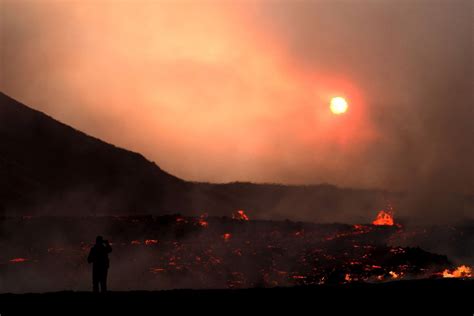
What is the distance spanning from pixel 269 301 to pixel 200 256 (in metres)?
64.2

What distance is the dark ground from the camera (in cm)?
2153

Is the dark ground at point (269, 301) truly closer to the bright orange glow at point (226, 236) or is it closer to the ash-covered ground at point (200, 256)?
the ash-covered ground at point (200, 256)

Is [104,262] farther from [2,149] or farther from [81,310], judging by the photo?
[2,149]

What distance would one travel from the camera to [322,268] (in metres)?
86.0

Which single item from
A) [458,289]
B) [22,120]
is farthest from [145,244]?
[22,120]

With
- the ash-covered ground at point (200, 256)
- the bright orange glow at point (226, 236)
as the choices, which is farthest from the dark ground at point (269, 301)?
the bright orange glow at point (226, 236)

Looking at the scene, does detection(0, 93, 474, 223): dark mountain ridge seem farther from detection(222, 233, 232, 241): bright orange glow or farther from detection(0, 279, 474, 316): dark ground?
detection(0, 279, 474, 316): dark ground

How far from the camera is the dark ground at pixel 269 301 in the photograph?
21.5 meters

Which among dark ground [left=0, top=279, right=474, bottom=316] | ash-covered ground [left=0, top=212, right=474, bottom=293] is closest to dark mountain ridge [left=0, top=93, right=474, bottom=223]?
ash-covered ground [left=0, top=212, right=474, bottom=293]

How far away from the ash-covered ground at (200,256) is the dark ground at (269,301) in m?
33.6

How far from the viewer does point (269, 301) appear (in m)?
23.4

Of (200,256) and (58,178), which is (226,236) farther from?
(58,178)

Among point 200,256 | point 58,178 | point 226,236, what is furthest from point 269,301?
point 58,178

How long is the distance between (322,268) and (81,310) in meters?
66.9
